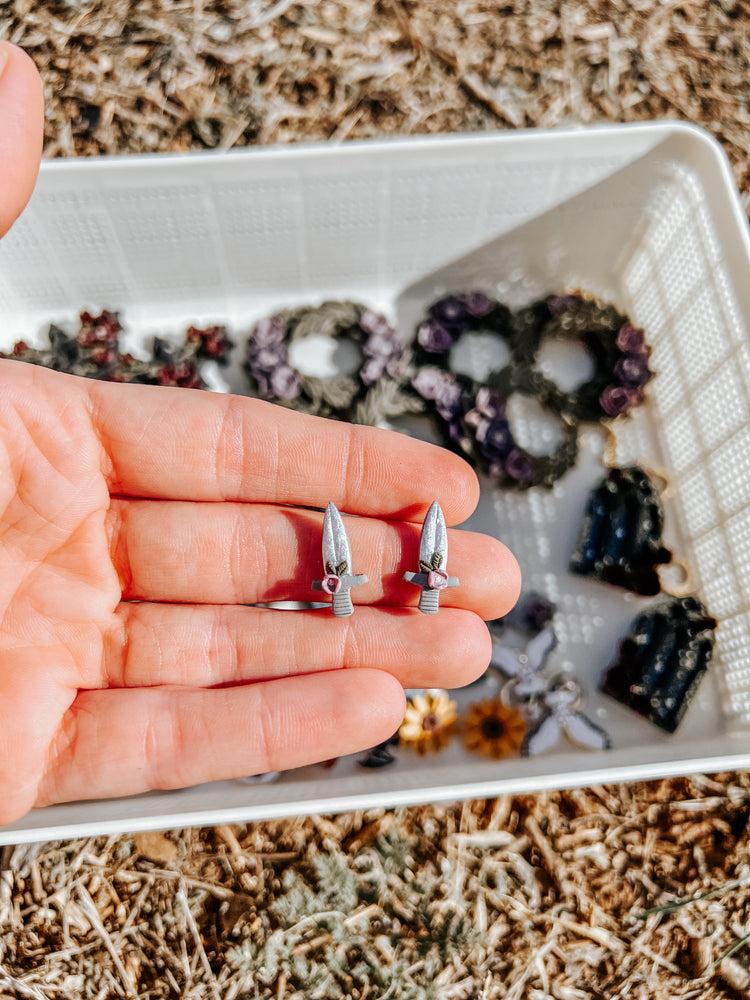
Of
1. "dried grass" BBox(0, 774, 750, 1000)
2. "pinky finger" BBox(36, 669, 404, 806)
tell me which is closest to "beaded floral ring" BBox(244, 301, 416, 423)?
"pinky finger" BBox(36, 669, 404, 806)

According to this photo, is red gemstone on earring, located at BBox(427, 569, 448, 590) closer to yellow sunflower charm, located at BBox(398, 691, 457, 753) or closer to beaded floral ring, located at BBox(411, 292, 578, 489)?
yellow sunflower charm, located at BBox(398, 691, 457, 753)

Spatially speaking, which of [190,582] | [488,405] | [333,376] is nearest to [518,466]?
[488,405]

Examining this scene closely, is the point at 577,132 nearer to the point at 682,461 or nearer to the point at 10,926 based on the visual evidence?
the point at 682,461

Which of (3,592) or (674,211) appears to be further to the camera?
(674,211)

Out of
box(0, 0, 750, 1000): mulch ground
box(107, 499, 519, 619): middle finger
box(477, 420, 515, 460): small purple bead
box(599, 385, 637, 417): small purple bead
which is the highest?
box(599, 385, 637, 417): small purple bead

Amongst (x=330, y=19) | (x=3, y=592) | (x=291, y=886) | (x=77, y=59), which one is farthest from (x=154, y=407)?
(x=330, y=19)

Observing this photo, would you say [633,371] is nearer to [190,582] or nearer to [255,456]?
[255,456]
